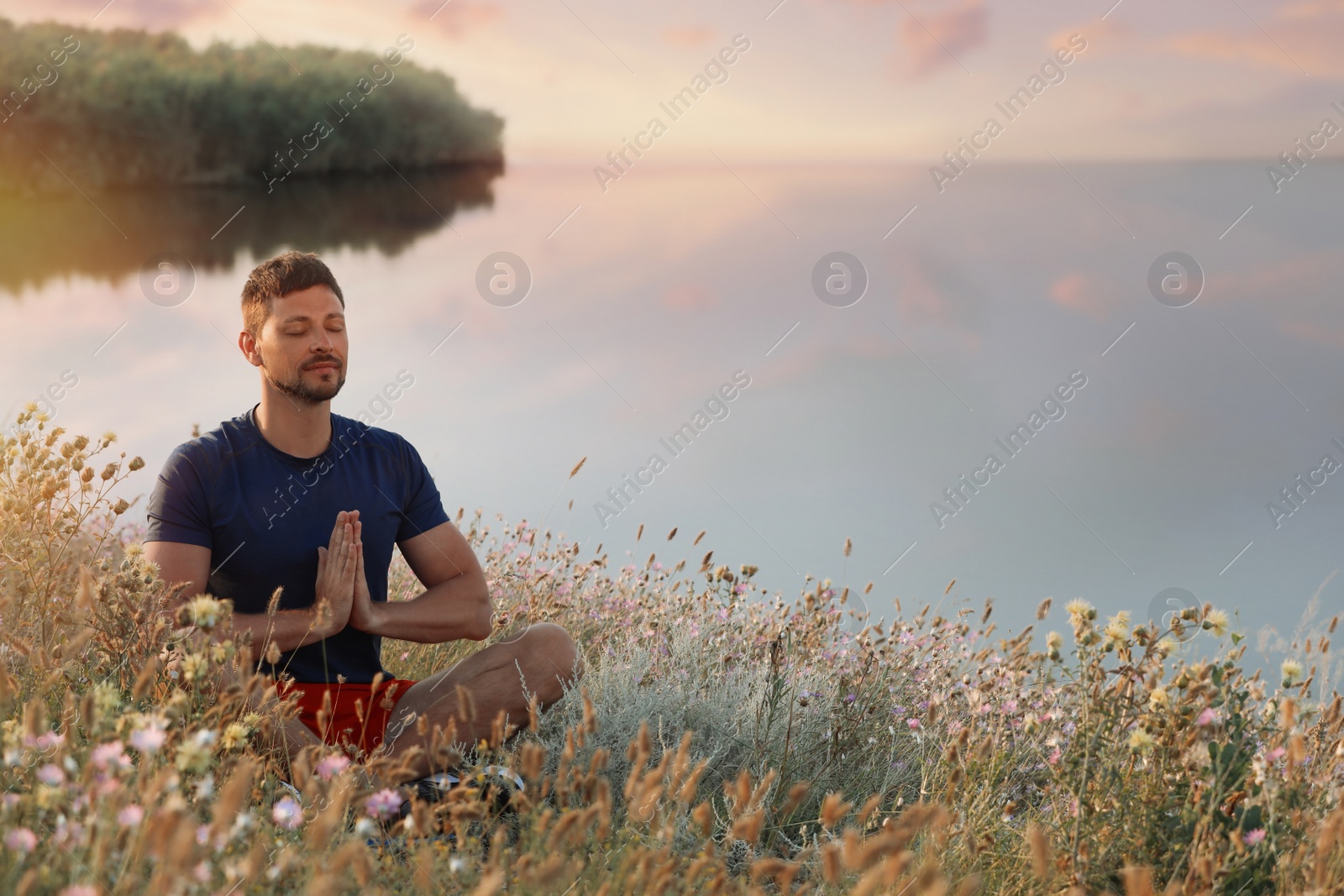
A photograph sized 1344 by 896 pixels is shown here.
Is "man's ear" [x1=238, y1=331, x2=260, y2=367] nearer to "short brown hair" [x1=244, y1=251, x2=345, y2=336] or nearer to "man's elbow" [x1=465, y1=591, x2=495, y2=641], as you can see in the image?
"short brown hair" [x1=244, y1=251, x2=345, y2=336]

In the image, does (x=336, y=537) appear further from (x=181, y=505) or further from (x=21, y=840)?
(x=21, y=840)

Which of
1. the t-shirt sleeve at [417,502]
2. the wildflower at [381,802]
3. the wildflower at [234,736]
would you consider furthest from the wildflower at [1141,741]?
the t-shirt sleeve at [417,502]

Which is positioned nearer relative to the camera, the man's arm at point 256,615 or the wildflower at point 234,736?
the wildflower at point 234,736

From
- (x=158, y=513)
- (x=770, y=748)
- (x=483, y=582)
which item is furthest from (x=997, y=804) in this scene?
(x=158, y=513)

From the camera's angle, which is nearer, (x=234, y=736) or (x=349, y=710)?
(x=234, y=736)

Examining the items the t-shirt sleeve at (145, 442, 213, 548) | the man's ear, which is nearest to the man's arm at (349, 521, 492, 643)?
the t-shirt sleeve at (145, 442, 213, 548)

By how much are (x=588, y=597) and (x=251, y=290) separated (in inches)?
102

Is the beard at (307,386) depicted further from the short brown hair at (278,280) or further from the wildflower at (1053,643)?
the wildflower at (1053,643)

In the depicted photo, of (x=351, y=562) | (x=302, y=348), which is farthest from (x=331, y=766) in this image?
(x=302, y=348)

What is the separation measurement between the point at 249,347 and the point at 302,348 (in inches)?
13.8

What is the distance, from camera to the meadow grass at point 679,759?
204 centimetres

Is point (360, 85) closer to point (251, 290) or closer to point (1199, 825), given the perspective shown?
point (251, 290)

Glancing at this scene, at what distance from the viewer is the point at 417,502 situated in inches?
186

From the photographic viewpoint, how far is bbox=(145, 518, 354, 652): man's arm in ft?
12.9
